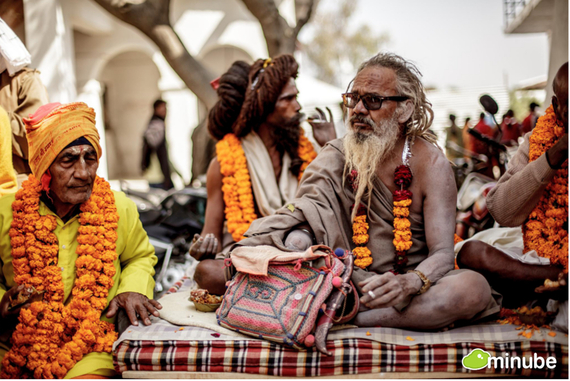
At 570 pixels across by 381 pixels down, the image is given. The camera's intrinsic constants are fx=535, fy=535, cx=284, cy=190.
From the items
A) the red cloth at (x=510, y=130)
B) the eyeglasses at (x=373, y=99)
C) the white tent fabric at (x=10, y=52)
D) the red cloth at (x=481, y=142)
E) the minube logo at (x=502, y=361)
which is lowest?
the minube logo at (x=502, y=361)

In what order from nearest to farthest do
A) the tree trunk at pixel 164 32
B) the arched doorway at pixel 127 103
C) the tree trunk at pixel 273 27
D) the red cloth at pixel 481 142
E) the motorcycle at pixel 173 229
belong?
the motorcycle at pixel 173 229 → the red cloth at pixel 481 142 → the tree trunk at pixel 164 32 → the tree trunk at pixel 273 27 → the arched doorway at pixel 127 103

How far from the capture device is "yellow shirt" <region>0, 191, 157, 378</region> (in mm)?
2697

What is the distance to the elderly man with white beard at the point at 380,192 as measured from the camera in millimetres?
2904

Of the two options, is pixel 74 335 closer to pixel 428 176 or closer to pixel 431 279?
pixel 431 279

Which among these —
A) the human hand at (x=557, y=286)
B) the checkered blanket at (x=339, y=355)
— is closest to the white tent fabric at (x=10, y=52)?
the checkered blanket at (x=339, y=355)

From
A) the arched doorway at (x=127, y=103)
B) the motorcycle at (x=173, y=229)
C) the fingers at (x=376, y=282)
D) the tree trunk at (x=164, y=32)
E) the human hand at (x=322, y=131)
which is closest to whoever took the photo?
the fingers at (x=376, y=282)

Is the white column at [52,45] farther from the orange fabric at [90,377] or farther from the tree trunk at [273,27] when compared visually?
the orange fabric at [90,377]

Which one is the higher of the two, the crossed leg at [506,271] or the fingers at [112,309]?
the crossed leg at [506,271]

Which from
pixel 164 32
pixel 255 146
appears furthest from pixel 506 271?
pixel 164 32

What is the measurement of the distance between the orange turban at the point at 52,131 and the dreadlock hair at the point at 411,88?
1.60 meters

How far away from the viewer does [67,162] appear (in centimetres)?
272

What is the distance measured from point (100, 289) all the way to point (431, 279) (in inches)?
66.3

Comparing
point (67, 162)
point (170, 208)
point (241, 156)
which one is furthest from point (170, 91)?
point (67, 162)

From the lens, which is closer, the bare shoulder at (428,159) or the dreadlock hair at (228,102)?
the bare shoulder at (428,159)
